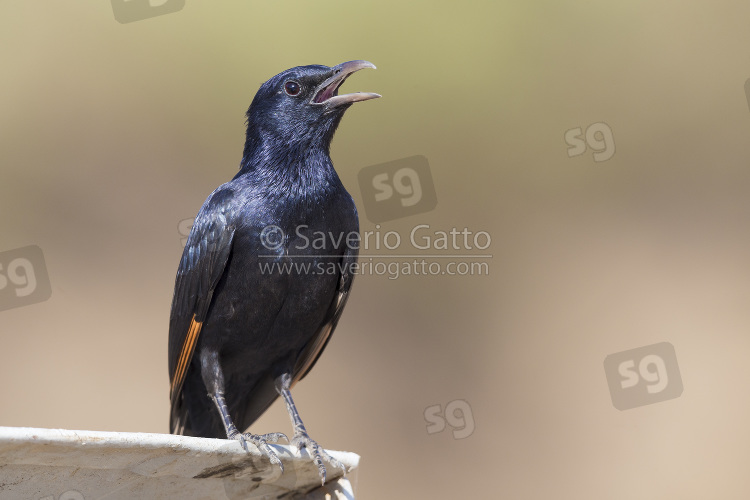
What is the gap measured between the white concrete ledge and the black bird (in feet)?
1.52

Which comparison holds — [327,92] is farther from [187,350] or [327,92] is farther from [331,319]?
[187,350]

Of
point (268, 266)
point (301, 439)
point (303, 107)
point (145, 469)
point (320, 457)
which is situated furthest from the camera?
point (303, 107)

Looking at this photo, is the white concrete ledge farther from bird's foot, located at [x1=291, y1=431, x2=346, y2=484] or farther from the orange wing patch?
the orange wing patch

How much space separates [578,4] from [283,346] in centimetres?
497

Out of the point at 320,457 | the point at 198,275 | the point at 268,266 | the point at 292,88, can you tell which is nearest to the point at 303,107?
the point at 292,88

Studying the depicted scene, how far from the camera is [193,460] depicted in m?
2.40

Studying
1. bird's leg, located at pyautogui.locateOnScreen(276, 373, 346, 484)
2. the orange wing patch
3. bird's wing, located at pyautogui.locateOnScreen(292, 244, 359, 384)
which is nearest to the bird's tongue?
bird's wing, located at pyautogui.locateOnScreen(292, 244, 359, 384)

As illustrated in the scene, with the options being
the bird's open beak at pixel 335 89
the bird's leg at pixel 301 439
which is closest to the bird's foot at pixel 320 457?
the bird's leg at pixel 301 439

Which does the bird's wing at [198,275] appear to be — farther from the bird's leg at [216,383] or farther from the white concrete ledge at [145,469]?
the white concrete ledge at [145,469]

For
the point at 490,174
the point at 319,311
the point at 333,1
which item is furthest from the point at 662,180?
the point at 319,311

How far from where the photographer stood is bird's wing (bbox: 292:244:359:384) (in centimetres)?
368

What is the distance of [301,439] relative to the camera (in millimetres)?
3111

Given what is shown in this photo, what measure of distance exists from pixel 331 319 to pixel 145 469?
1.57 meters

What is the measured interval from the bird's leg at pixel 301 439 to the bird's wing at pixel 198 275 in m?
0.46
